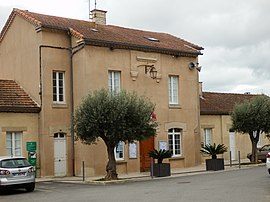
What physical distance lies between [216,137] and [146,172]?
9.06m

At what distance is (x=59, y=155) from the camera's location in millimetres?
25609

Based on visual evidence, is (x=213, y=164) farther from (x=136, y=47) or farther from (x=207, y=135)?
(x=207, y=135)

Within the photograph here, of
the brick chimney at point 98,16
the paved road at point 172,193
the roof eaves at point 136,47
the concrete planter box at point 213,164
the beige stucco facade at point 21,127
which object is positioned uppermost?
the brick chimney at point 98,16

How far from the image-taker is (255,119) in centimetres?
2886

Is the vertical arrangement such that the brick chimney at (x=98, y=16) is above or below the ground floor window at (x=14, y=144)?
above

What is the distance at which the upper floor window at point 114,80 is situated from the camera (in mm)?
26484

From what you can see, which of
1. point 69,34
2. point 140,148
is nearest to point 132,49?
point 69,34

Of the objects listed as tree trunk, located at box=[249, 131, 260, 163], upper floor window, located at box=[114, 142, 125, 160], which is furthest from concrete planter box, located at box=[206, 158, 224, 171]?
upper floor window, located at box=[114, 142, 125, 160]

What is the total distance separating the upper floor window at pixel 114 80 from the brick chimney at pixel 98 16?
212 inches

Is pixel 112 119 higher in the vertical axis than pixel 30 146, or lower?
higher

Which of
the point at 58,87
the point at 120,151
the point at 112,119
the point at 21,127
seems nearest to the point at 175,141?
the point at 120,151

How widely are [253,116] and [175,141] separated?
4798 mm

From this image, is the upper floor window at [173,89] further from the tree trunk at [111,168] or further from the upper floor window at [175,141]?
the tree trunk at [111,168]

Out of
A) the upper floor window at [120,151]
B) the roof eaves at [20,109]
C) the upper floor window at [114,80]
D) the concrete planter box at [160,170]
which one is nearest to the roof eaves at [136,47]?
the upper floor window at [114,80]
